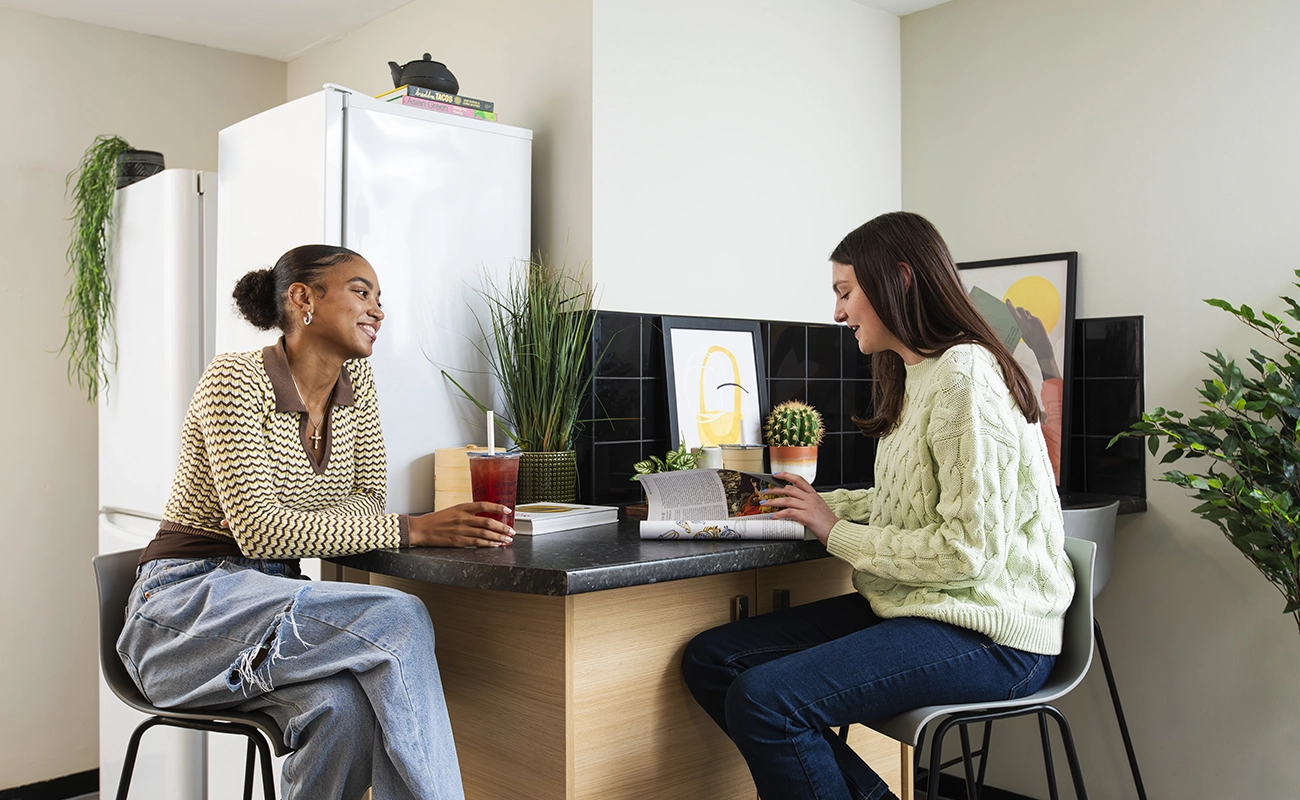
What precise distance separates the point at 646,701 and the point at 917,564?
1.74 ft

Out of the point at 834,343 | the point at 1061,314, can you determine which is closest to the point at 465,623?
the point at 834,343

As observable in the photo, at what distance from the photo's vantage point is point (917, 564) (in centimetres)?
165

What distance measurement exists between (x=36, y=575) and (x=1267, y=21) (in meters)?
3.73

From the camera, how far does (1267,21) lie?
2467 millimetres

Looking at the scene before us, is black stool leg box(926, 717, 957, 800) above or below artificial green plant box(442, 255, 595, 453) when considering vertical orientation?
below

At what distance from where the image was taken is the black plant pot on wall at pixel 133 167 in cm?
290

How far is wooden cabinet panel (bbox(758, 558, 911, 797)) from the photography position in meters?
2.06

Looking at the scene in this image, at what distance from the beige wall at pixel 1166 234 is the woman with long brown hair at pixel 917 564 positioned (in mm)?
1095

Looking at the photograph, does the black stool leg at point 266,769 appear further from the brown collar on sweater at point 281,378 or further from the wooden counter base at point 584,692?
the brown collar on sweater at point 281,378

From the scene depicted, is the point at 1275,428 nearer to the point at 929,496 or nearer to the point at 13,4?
the point at 929,496

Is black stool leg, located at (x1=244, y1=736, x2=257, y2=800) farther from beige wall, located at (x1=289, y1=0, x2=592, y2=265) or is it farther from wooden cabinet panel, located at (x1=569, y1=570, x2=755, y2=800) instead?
beige wall, located at (x1=289, y1=0, x2=592, y2=265)

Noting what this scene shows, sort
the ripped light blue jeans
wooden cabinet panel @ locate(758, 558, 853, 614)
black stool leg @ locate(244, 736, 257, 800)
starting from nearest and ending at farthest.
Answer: the ripped light blue jeans
black stool leg @ locate(244, 736, 257, 800)
wooden cabinet panel @ locate(758, 558, 853, 614)

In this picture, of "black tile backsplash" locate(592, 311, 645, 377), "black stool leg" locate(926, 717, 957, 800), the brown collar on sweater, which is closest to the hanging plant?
the brown collar on sweater

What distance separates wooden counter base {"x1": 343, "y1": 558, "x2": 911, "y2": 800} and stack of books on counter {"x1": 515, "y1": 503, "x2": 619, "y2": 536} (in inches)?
6.9
